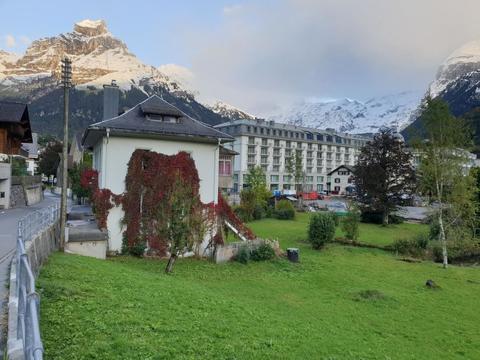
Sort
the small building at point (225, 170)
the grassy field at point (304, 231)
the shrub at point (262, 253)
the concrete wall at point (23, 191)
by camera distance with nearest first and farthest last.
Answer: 1. the shrub at point (262, 253)
2. the small building at point (225, 170)
3. the grassy field at point (304, 231)
4. the concrete wall at point (23, 191)

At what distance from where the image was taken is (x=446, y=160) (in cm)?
2869

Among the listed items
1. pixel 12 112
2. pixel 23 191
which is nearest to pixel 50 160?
pixel 23 191

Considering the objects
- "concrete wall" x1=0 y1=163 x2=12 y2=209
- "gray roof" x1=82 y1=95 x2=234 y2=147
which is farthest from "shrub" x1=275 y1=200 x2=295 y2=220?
"concrete wall" x1=0 y1=163 x2=12 y2=209

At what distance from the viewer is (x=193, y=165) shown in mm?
25516

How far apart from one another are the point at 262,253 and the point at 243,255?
1191mm

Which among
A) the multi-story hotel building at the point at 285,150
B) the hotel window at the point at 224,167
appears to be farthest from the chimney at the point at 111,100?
the multi-story hotel building at the point at 285,150

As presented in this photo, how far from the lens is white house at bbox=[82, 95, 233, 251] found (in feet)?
78.6

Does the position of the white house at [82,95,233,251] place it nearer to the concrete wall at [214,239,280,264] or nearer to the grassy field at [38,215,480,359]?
the concrete wall at [214,239,280,264]

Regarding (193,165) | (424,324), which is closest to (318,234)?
(193,165)

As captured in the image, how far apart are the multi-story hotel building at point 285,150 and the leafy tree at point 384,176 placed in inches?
1864

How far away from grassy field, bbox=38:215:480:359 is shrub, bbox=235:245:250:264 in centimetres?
64

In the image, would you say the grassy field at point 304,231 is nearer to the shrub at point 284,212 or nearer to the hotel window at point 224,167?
the shrub at point 284,212

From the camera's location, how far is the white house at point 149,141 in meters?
24.0

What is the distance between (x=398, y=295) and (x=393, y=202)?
117 ft
